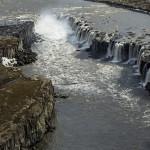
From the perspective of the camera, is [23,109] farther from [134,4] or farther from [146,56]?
[134,4]

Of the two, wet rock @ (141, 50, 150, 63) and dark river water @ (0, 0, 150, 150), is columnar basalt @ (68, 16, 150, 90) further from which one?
dark river water @ (0, 0, 150, 150)

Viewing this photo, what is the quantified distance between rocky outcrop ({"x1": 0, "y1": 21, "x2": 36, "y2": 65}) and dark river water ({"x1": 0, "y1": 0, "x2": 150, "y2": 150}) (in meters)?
2.08

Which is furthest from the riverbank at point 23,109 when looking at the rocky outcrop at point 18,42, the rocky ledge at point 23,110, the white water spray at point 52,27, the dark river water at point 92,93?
the white water spray at point 52,27

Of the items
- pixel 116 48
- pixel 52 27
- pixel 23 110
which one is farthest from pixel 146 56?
pixel 52 27

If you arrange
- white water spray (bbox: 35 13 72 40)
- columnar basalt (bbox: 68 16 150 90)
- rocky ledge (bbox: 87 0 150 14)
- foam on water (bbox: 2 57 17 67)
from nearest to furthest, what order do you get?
columnar basalt (bbox: 68 16 150 90) → foam on water (bbox: 2 57 17 67) → white water spray (bbox: 35 13 72 40) → rocky ledge (bbox: 87 0 150 14)

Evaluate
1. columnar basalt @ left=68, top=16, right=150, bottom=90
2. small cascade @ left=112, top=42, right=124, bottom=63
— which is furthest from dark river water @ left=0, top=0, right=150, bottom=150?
small cascade @ left=112, top=42, right=124, bottom=63

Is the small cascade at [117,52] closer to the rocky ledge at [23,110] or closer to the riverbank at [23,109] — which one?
the riverbank at [23,109]

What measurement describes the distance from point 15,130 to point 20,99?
8191 millimetres

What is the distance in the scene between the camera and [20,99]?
205 feet

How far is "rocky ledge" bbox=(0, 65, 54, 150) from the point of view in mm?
54938

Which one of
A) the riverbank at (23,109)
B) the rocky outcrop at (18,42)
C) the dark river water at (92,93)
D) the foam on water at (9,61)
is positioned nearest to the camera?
the riverbank at (23,109)

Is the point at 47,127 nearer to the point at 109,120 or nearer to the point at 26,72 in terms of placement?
the point at 109,120

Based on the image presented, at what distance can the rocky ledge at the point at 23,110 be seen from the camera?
54.9 m

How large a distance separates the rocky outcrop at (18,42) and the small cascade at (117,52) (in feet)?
48.5
